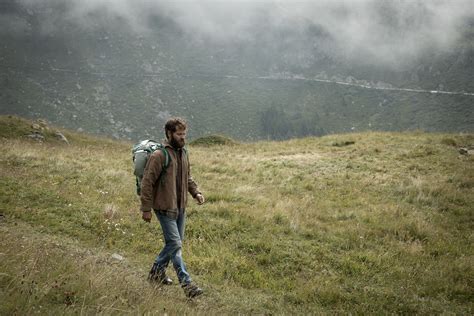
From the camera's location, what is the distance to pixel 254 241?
9727mm

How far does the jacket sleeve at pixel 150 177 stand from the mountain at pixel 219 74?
391 feet

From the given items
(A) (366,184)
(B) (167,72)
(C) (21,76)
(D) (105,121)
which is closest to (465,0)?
(B) (167,72)

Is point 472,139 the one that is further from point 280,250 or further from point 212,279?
point 212,279

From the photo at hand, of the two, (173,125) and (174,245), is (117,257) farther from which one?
(173,125)

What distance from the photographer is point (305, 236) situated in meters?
10.3

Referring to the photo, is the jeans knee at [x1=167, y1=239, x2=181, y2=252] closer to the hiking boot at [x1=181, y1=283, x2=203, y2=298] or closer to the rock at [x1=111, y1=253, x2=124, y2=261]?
the hiking boot at [x1=181, y1=283, x2=203, y2=298]

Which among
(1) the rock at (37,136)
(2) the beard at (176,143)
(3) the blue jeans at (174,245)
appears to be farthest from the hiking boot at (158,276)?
(1) the rock at (37,136)

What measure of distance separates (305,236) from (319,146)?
59.9 ft

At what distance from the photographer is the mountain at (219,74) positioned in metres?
129

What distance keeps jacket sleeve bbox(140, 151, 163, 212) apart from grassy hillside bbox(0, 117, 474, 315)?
1283 millimetres

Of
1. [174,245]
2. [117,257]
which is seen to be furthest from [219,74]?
[174,245]

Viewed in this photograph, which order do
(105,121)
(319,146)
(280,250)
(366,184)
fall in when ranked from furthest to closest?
(105,121) → (319,146) → (366,184) → (280,250)

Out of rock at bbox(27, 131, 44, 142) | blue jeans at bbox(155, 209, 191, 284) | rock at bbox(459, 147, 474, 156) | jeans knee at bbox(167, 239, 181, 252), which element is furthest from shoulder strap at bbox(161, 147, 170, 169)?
rock at bbox(27, 131, 44, 142)

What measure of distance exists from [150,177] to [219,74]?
535ft
